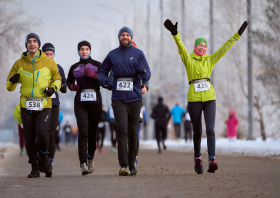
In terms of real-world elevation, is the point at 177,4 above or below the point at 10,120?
above

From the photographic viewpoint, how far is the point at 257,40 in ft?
74.4

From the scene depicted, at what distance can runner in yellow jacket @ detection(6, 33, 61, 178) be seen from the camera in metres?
9.06

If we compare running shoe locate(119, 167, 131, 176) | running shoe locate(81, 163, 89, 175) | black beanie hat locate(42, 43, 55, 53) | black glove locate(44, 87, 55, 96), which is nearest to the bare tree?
black beanie hat locate(42, 43, 55, 53)

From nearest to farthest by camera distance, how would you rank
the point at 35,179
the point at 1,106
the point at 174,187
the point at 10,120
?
the point at 174,187 → the point at 35,179 → the point at 1,106 → the point at 10,120

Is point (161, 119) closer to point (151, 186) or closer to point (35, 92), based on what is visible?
point (35, 92)

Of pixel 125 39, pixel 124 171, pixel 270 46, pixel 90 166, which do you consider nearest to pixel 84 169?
pixel 90 166

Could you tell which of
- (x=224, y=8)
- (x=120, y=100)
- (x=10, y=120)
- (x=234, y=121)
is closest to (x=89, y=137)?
(x=120, y=100)

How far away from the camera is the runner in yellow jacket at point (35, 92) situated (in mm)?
9062

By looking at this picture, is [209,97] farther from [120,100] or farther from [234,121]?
[234,121]

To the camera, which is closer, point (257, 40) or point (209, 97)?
point (209, 97)

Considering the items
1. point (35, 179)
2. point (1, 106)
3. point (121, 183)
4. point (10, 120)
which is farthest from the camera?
point (10, 120)

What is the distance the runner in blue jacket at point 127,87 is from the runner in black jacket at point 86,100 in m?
0.42

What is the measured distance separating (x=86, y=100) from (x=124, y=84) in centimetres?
84

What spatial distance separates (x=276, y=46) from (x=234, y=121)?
5.95 metres
